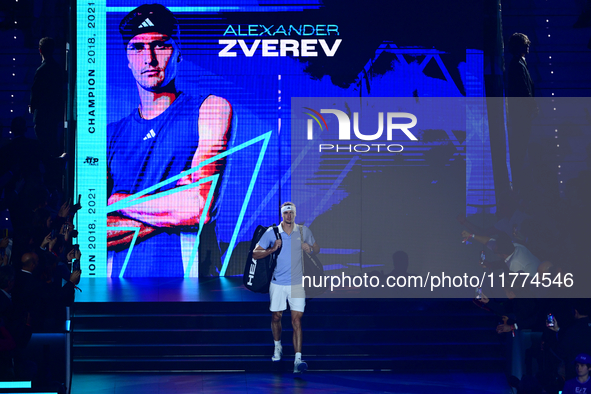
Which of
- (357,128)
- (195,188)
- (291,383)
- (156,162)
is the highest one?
(357,128)

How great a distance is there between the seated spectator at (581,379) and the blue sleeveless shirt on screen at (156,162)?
680 cm

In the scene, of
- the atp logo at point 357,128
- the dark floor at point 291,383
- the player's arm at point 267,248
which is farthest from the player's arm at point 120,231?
the player's arm at point 267,248

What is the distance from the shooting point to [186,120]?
36.5 feet

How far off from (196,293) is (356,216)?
3.03 m

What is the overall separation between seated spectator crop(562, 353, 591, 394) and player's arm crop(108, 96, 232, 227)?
22.0ft

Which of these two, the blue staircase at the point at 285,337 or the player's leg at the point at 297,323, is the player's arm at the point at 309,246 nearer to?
the player's leg at the point at 297,323

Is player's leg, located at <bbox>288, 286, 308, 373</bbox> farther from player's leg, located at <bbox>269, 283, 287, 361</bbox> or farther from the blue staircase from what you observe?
the blue staircase

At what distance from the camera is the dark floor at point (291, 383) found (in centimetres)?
716

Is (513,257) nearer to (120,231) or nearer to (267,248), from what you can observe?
(267,248)

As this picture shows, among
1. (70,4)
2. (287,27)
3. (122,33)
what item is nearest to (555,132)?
(287,27)

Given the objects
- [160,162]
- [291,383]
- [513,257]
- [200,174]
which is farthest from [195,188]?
[513,257]

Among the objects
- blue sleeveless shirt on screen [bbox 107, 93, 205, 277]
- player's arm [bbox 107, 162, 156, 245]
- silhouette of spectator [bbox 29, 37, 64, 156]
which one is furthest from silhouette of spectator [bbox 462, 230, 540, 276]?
silhouette of spectator [bbox 29, 37, 64, 156]

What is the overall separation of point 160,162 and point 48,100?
1938 mm

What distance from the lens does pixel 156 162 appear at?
1109 cm
